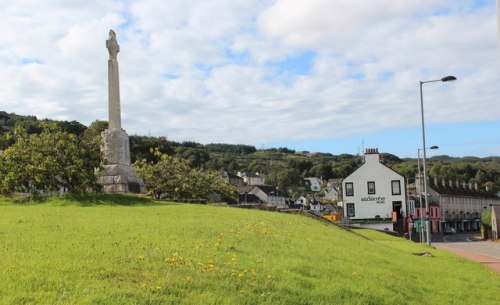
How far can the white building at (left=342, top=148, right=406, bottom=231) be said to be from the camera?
2643 inches

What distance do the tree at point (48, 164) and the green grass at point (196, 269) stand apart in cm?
1044

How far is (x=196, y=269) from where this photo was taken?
30.7 ft

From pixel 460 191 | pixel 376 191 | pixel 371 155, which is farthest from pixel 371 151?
pixel 460 191

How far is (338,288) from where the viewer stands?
971 centimetres

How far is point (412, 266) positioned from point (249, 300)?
357 inches

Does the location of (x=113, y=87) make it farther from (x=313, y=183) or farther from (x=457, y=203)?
(x=313, y=183)

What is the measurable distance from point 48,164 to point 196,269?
1941cm

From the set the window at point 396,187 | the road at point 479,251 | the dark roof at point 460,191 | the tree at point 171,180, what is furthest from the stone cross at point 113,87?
the dark roof at point 460,191

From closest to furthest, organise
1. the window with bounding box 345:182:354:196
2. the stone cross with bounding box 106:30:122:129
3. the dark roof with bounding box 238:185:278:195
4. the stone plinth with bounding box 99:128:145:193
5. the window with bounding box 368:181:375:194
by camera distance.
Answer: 1. the stone plinth with bounding box 99:128:145:193
2. the stone cross with bounding box 106:30:122:129
3. the window with bounding box 368:181:375:194
4. the window with bounding box 345:182:354:196
5. the dark roof with bounding box 238:185:278:195

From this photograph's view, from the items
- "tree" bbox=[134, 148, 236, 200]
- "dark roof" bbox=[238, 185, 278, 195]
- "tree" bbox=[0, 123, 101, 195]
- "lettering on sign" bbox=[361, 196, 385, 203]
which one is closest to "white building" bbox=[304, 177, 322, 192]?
"dark roof" bbox=[238, 185, 278, 195]

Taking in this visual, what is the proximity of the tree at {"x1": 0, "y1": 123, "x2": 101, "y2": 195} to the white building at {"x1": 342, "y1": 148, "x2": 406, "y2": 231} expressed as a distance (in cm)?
4531

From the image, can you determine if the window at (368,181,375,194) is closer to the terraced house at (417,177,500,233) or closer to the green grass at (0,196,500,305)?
the terraced house at (417,177,500,233)

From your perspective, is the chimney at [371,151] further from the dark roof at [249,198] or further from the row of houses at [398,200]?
the dark roof at [249,198]

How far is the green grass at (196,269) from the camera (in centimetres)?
768
